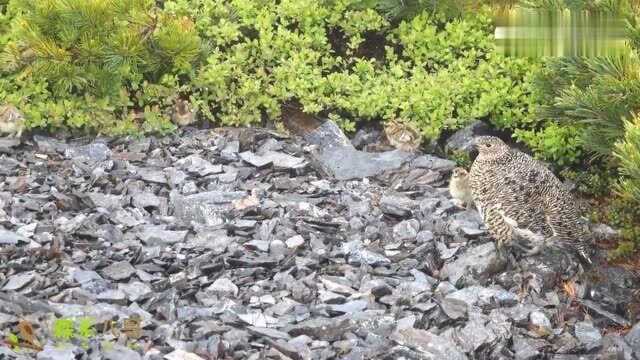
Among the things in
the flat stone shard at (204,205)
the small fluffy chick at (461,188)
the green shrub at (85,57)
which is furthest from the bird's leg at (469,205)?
the green shrub at (85,57)

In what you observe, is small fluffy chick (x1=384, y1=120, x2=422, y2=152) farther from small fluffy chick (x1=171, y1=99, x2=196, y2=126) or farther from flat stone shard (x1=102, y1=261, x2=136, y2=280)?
flat stone shard (x1=102, y1=261, x2=136, y2=280)

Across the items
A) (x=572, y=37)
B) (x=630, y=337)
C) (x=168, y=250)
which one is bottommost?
(x=630, y=337)

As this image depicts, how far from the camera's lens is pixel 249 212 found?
23.3 feet

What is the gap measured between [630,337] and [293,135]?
153 inches

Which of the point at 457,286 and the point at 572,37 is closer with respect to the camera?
the point at 457,286

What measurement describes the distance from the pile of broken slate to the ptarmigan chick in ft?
0.65

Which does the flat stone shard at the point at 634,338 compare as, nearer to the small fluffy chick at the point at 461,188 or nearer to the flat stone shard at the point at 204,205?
the small fluffy chick at the point at 461,188

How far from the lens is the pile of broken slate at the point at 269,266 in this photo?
5.51 meters

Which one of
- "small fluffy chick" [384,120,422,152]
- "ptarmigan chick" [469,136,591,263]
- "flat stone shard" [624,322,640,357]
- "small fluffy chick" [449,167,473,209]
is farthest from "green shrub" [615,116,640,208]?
"small fluffy chick" [384,120,422,152]

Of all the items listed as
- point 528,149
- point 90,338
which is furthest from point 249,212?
point 528,149

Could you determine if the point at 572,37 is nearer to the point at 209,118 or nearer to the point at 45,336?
the point at 209,118

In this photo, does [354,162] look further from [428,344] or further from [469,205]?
[428,344]

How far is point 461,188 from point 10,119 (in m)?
3.94

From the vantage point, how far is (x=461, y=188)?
7.18 metres
